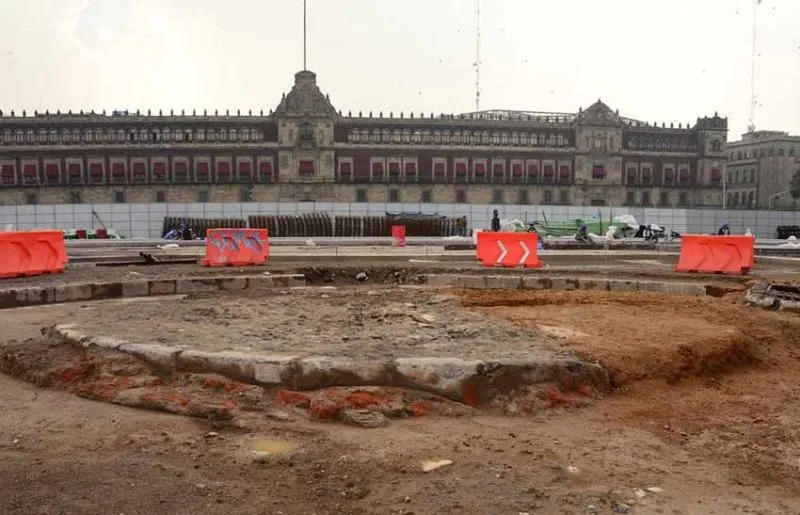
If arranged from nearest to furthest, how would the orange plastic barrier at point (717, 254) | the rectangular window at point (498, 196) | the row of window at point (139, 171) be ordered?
the orange plastic barrier at point (717, 254)
the row of window at point (139, 171)
the rectangular window at point (498, 196)

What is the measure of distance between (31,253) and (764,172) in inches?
3512

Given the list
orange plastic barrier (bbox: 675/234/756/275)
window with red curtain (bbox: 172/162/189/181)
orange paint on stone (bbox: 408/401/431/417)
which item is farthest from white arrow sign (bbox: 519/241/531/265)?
window with red curtain (bbox: 172/162/189/181)

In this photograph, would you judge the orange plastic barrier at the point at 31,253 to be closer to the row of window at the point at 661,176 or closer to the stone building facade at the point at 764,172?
the row of window at the point at 661,176

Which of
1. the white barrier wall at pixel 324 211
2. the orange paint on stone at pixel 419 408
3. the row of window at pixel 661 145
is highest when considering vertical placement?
the row of window at pixel 661 145

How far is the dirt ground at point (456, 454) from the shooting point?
3410 millimetres

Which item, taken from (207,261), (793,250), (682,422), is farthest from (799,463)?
(793,250)

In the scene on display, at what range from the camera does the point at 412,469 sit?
3816 millimetres

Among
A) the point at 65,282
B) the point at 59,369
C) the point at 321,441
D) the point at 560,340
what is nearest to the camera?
the point at 321,441

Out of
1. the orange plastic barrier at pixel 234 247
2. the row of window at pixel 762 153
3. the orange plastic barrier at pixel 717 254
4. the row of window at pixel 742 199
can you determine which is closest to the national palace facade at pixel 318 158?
the row of window at pixel 742 199

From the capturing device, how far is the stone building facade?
268ft

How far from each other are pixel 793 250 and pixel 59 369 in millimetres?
28509

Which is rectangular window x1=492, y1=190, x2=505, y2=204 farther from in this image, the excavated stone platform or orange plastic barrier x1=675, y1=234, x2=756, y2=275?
the excavated stone platform

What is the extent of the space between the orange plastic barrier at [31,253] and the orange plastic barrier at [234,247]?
10.1 ft

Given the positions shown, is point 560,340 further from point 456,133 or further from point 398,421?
point 456,133
